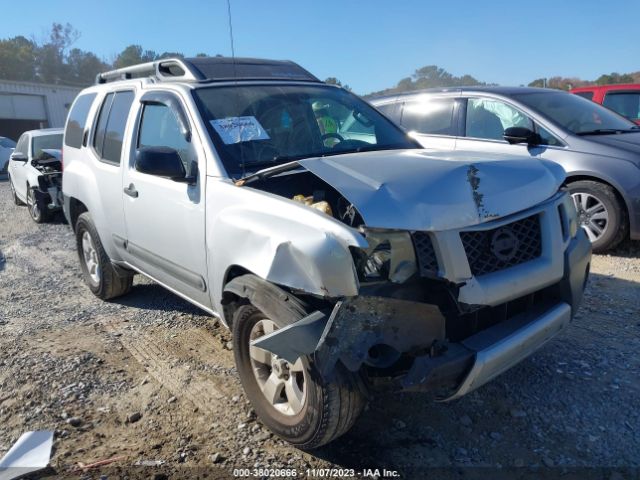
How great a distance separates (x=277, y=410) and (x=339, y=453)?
38 centimetres

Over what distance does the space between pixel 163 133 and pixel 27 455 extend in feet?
7.20

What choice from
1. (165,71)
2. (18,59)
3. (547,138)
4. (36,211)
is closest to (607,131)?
(547,138)

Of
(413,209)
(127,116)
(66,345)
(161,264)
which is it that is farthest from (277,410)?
(127,116)

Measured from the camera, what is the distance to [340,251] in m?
2.28

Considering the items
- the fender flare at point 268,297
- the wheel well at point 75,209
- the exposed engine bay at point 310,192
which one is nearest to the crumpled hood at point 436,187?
the exposed engine bay at point 310,192

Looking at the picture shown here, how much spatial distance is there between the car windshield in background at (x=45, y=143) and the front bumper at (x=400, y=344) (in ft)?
29.8

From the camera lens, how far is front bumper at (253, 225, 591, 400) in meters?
2.23

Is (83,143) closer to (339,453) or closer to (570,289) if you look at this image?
(339,453)

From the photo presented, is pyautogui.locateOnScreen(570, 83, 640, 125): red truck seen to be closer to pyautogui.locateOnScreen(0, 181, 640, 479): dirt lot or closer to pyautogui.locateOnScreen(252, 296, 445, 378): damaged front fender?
pyautogui.locateOnScreen(0, 181, 640, 479): dirt lot

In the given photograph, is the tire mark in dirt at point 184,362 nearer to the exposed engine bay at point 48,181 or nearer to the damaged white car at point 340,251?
the damaged white car at point 340,251

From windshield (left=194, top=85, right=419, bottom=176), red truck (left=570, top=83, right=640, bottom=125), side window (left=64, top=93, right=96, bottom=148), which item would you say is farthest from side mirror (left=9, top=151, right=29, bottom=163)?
red truck (left=570, top=83, right=640, bottom=125)

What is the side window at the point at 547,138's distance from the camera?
5839 millimetres

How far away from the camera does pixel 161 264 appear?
3799mm

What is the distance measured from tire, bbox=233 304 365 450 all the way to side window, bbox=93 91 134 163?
2211 mm
